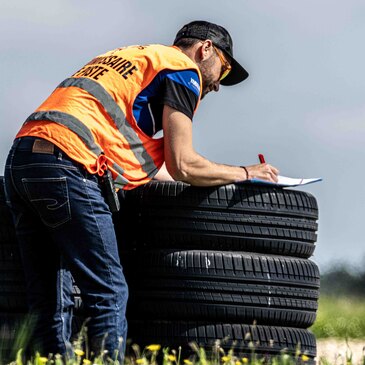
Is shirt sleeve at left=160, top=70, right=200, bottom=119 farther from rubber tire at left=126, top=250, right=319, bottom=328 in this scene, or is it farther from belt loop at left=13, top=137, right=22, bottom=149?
rubber tire at left=126, top=250, right=319, bottom=328

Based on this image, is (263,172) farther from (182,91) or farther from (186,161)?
(182,91)

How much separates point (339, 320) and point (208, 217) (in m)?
8.38

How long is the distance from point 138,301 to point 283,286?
2.62ft

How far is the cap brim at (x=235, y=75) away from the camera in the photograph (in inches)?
227

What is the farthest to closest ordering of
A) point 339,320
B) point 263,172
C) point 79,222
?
point 339,320 → point 263,172 → point 79,222

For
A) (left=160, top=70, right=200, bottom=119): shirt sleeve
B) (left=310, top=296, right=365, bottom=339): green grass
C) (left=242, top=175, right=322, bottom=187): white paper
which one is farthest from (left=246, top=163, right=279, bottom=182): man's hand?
(left=310, top=296, right=365, bottom=339): green grass

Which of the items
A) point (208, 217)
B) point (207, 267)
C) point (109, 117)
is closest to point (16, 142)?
point (109, 117)

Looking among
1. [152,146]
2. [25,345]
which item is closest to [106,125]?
[152,146]

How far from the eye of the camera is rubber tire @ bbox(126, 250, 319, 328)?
5570 millimetres

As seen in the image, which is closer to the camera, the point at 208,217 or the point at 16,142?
the point at 16,142

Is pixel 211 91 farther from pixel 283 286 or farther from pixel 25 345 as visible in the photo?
pixel 25 345

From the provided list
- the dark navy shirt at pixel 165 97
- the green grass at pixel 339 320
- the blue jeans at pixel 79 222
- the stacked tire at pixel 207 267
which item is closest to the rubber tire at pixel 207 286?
the stacked tire at pixel 207 267

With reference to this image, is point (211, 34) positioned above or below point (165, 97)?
above

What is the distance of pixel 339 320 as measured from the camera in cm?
1356
